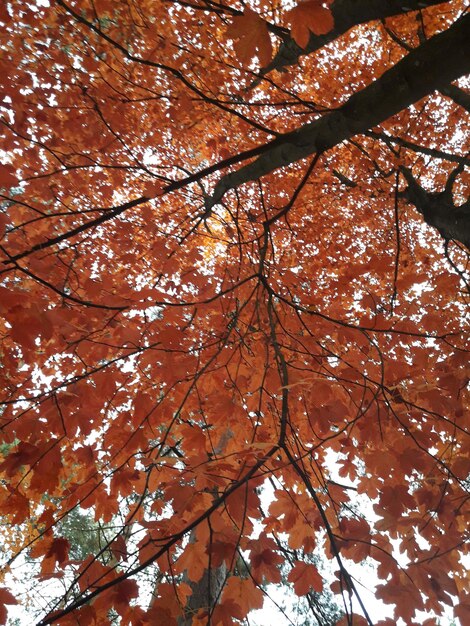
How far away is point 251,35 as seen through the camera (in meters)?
1.24

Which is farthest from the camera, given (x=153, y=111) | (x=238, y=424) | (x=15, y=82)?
(x=153, y=111)

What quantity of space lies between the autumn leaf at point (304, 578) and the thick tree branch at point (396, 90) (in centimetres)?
197

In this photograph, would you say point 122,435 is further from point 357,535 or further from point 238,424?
point 357,535

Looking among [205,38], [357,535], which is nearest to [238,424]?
[357,535]

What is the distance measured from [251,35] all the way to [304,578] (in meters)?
2.04

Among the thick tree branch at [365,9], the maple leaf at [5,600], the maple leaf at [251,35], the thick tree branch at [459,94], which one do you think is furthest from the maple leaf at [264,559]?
the thick tree branch at [459,94]

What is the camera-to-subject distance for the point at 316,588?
149 centimetres

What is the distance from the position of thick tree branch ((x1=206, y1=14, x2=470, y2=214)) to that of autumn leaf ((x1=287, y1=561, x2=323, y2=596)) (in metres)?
1.97

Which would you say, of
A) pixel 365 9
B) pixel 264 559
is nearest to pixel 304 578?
pixel 264 559

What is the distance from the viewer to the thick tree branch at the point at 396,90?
1781 millimetres

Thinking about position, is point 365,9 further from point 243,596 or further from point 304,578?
point 243,596

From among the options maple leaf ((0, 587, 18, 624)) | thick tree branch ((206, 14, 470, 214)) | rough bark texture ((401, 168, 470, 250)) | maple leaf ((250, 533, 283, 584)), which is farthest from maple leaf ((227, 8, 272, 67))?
rough bark texture ((401, 168, 470, 250))

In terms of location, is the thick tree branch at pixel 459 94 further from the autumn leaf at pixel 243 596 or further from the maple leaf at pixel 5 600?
the maple leaf at pixel 5 600

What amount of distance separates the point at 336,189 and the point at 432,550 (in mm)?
6169
